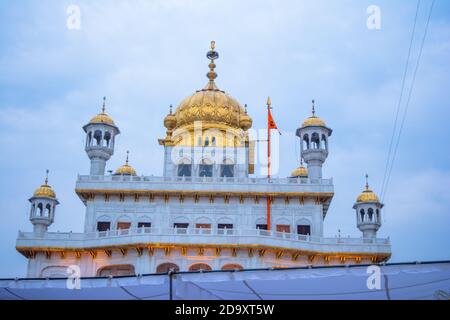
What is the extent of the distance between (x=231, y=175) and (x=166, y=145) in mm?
5191

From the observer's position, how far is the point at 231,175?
43031 millimetres

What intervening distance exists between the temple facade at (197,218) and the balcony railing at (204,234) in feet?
0.19

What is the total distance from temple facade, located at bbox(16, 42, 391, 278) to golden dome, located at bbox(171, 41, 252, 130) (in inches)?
79.8

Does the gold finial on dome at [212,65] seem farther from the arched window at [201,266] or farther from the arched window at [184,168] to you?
the arched window at [201,266]

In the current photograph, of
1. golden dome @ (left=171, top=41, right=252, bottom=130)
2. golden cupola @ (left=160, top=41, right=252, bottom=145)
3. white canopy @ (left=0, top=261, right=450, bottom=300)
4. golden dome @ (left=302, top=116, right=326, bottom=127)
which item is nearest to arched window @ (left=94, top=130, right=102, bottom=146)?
golden cupola @ (left=160, top=41, right=252, bottom=145)

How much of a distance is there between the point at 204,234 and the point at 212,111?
12916 millimetres

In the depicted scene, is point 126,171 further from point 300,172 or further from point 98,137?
point 300,172

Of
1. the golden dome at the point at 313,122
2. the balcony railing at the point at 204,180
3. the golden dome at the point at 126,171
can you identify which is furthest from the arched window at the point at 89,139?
the golden dome at the point at 313,122

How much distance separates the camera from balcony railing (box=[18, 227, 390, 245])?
114ft
